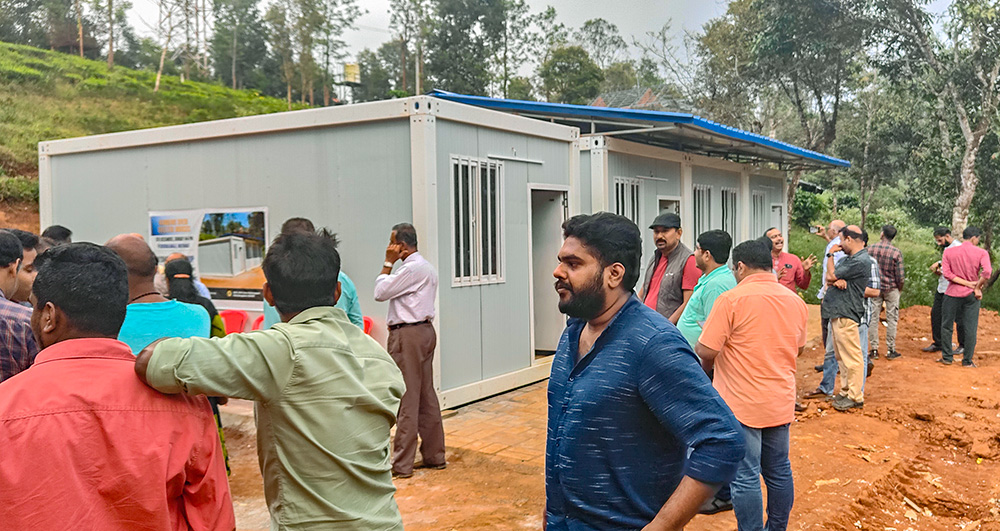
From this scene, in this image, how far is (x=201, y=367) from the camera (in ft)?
6.18

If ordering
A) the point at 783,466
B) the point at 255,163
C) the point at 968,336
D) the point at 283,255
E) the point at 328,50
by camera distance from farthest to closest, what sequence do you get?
the point at 328,50
the point at 968,336
the point at 255,163
the point at 783,466
the point at 283,255

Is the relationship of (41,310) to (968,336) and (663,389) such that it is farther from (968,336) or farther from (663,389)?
(968,336)

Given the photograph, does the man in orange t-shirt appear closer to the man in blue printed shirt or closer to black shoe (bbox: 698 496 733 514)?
black shoe (bbox: 698 496 733 514)

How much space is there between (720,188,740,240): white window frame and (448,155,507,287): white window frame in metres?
6.49

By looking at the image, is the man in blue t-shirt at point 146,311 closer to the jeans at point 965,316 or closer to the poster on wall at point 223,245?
the poster on wall at point 223,245

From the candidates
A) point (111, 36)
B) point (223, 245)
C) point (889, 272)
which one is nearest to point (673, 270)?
point (223, 245)

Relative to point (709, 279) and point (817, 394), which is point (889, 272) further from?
point (709, 279)

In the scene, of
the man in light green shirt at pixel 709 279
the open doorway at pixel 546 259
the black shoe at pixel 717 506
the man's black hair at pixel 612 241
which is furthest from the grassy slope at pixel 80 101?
the man's black hair at pixel 612 241

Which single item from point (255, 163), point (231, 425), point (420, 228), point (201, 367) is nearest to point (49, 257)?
point (201, 367)

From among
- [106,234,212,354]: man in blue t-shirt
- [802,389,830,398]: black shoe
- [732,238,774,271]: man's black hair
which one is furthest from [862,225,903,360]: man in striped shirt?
[106,234,212,354]: man in blue t-shirt

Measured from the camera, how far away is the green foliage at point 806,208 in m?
37.6

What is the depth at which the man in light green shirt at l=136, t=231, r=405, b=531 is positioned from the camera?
7.13 feet

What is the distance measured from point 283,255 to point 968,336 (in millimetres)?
11463

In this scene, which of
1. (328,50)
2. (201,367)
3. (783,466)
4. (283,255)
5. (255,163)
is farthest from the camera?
(328,50)
